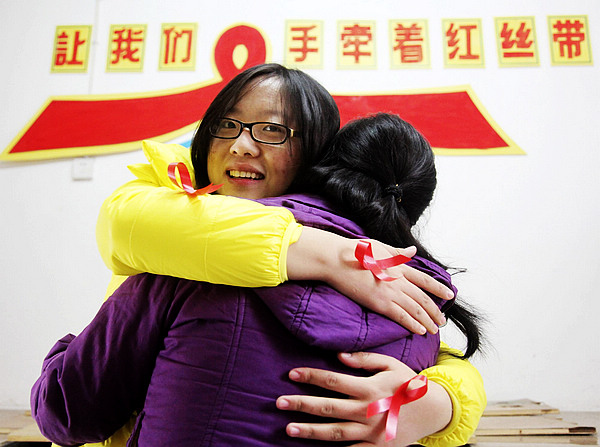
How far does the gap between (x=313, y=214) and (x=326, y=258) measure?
4.5 inches

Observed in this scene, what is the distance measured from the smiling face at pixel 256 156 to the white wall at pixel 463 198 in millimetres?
1618

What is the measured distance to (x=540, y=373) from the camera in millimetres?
2436

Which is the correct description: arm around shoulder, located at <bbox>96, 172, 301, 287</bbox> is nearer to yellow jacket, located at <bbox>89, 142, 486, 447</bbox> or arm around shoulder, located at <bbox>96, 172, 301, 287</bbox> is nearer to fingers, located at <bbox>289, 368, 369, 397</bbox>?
yellow jacket, located at <bbox>89, 142, 486, 447</bbox>

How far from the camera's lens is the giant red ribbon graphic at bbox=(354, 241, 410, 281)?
0.72 m

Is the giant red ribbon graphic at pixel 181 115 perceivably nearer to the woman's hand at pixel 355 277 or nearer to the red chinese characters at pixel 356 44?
the red chinese characters at pixel 356 44

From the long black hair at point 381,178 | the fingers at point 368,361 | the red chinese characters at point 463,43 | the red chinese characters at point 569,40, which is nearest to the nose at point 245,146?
the long black hair at point 381,178

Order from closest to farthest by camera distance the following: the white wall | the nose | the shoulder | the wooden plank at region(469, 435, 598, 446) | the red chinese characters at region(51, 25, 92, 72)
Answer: the shoulder < the nose < the wooden plank at region(469, 435, 598, 446) < the white wall < the red chinese characters at region(51, 25, 92, 72)

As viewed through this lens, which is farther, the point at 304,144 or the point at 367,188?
the point at 304,144

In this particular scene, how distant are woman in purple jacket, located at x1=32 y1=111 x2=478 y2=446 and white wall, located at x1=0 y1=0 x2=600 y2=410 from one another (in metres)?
1.80

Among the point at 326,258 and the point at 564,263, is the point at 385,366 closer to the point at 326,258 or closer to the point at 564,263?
the point at 326,258

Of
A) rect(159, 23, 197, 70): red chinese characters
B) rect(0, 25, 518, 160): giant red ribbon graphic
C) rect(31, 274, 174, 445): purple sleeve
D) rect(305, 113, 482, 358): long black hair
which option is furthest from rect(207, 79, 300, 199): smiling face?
rect(159, 23, 197, 70): red chinese characters

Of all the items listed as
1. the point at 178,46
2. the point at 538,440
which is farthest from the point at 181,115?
the point at 538,440

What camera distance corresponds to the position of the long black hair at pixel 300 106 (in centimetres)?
110

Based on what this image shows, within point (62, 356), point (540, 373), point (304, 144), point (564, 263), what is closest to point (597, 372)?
point (540, 373)
